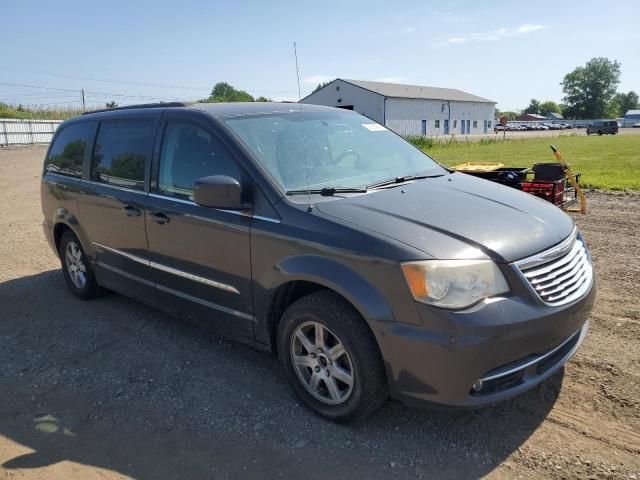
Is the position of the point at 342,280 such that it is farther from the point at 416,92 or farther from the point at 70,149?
the point at 416,92

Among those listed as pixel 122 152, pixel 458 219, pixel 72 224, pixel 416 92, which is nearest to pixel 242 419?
pixel 458 219

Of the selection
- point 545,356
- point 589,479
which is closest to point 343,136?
point 545,356

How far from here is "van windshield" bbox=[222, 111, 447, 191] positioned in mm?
3635

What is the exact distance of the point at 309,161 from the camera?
3787 mm

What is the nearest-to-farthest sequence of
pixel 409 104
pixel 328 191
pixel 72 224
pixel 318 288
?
pixel 318 288 → pixel 328 191 → pixel 72 224 → pixel 409 104

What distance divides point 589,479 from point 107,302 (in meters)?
4.59

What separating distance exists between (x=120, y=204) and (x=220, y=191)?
161 cm

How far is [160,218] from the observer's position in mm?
4086

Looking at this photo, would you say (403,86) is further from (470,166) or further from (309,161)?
(309,161)

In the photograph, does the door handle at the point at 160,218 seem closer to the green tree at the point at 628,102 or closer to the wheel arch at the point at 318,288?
the wheel arch at the point at 318,288

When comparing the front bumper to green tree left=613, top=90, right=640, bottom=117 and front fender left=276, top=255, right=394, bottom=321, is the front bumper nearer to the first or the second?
front fender left=276, top=255, right=394, bottom=321

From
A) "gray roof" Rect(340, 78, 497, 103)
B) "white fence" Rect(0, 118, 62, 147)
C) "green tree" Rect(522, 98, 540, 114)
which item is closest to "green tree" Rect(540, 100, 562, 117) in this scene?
"green tree" Rect(522, 98, 540, 114)

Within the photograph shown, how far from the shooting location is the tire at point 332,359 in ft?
9.64

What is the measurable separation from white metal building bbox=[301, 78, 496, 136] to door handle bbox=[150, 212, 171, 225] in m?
45.6
